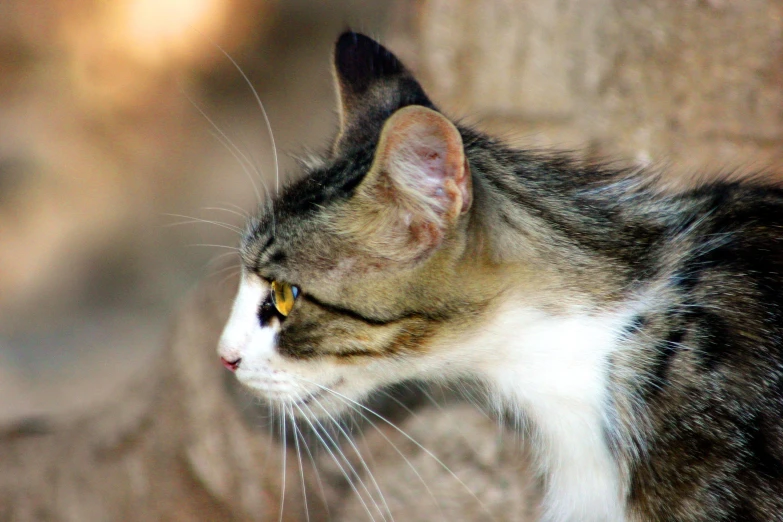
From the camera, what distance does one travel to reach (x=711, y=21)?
1.92 meters

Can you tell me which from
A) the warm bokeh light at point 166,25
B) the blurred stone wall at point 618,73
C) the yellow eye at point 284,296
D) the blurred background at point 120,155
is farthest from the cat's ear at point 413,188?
the warm bokeh light at point 166,25

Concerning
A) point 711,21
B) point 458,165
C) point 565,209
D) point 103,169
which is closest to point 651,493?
point 565,209

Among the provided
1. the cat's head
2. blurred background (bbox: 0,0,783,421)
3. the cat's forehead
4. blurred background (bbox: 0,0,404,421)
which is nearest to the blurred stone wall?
blurred background (bbox: 0,0,783,421)

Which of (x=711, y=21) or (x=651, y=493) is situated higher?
(x=711, y=21)

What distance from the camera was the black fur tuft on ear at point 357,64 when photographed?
146cm

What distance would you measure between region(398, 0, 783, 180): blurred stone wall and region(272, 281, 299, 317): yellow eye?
0.98 metres

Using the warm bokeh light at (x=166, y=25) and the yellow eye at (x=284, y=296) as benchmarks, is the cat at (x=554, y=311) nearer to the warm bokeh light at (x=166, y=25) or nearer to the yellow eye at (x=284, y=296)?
the yellow eye at (x=284, y=296)

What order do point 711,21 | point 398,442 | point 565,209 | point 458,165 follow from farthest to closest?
point 711,21
point 398,442
point 565,209
point 458,165

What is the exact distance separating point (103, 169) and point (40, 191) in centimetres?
23

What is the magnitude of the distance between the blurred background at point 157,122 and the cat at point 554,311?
0.82m

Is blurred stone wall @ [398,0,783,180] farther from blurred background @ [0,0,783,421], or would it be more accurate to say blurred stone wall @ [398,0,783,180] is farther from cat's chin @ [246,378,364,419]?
cat's chin @ [246,378,364,419]

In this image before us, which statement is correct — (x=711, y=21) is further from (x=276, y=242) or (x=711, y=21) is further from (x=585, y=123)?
(x=276, y=242)

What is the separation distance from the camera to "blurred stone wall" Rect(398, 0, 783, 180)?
1.93 meters

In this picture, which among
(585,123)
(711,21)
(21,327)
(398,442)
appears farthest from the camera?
(21,327)
